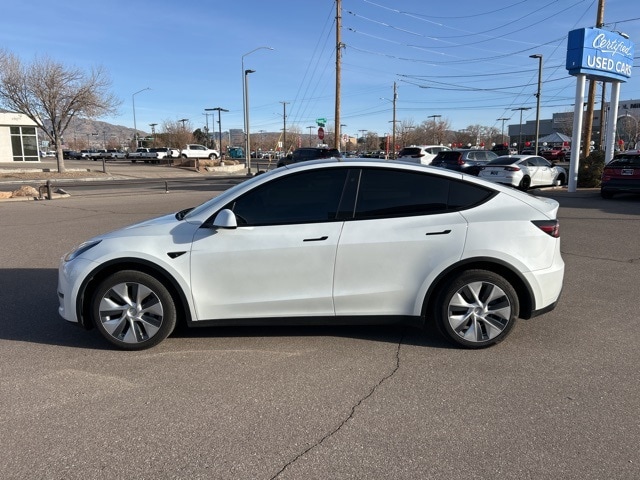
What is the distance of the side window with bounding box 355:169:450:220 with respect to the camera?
414cm

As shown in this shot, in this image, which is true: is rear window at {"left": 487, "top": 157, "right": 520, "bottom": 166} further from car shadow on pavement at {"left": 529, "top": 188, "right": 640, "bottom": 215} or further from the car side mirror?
the car side mirror

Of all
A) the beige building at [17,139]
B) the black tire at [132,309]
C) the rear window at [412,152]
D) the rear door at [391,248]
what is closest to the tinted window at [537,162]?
the rear window at [412,152]

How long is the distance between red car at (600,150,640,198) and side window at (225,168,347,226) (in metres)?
14.5

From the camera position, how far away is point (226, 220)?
395 centimetres

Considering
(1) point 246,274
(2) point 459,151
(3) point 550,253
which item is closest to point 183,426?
(1) point 246,274

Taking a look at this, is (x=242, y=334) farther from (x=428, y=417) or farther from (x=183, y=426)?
(x=428, y=417)

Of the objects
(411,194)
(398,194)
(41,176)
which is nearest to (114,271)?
(398,194)

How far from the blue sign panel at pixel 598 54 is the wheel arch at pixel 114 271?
1903 cm

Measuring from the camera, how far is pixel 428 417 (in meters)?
3.21

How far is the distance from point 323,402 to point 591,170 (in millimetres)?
21904

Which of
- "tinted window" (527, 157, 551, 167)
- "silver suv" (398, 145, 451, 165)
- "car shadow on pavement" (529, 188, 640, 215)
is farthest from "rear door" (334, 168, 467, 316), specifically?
"silver suv" (398, 145, 451, 165)

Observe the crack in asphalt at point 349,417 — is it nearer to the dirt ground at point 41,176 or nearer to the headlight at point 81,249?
the headlight at point 81,249

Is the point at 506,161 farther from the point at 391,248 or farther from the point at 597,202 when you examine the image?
the point at 391,248

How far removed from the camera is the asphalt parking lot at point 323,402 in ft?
9.02
